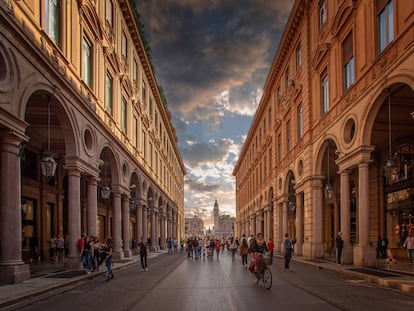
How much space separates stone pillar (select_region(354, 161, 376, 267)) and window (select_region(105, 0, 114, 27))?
17.2 metres

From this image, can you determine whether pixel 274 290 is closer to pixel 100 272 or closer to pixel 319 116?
pixel 100 272

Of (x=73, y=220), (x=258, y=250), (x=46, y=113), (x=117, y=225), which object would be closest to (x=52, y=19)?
(x=46, y=113)

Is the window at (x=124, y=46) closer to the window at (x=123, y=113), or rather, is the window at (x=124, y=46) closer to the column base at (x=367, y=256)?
the window at (x=123, y=113)

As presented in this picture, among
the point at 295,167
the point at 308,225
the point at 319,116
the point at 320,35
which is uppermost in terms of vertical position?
the point at 320,35

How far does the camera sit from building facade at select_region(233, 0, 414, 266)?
18.0 m

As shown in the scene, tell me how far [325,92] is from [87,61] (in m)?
13.7

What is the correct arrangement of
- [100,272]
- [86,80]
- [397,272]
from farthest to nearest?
[86,80]
[100,272]
[397,272]

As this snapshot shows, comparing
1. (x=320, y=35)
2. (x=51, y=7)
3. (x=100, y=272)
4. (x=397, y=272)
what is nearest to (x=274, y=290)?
(x=397, y=272)

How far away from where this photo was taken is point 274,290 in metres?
13.1

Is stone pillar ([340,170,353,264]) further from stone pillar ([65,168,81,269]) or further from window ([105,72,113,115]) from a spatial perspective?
window ([105,72,113,115])

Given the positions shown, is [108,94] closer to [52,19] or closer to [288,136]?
[52,19]

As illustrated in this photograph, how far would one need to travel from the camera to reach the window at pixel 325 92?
25.7m

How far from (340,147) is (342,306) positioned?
13457mm

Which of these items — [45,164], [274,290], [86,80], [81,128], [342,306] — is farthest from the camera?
[86,80]
